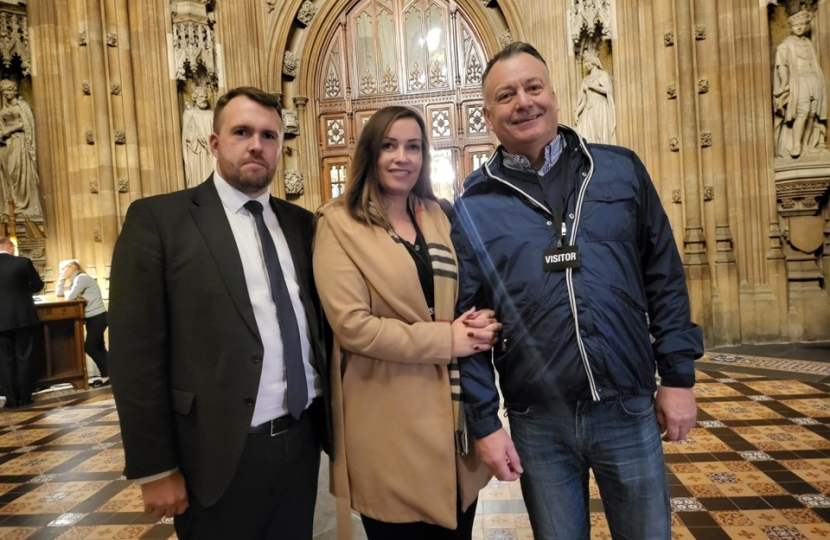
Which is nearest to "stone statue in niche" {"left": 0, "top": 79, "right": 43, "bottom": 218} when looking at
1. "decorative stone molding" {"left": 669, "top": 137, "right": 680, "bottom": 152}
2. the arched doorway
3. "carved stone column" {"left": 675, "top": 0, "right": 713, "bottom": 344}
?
the arched doorway

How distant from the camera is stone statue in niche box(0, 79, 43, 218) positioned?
6957mm

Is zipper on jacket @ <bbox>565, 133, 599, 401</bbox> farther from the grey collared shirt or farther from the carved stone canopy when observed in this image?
the carved stone canopy

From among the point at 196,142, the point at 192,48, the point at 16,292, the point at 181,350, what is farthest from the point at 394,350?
the point at 192,48

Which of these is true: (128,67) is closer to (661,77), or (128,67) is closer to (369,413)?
(661,77)

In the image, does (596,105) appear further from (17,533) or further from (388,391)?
(17,533)

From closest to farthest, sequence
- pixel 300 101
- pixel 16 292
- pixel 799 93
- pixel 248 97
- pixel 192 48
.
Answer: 1. pixel 248 97
2. pixel 16 292
3. pixel 799 93
4. pixel 192 48
5. pixel 300 101

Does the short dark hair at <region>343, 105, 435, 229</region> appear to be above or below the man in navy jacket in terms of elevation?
above

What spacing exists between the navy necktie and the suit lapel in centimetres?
8

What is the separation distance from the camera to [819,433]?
338cm

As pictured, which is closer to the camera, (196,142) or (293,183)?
(196,142)

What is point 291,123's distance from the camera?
827 centimetres

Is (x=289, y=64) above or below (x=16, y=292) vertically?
above

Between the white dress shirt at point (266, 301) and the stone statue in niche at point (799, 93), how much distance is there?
670 centimetres

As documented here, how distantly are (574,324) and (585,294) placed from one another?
8 centimetres
